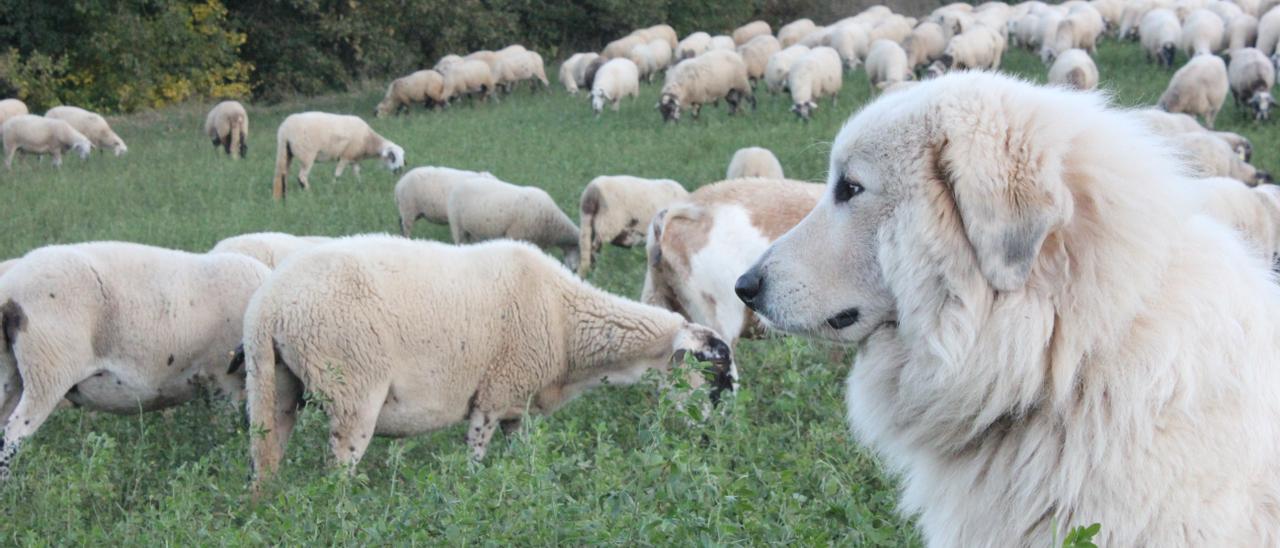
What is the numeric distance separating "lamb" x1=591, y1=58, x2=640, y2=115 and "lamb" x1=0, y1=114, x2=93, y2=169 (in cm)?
987

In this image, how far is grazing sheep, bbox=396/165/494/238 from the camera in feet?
49.1

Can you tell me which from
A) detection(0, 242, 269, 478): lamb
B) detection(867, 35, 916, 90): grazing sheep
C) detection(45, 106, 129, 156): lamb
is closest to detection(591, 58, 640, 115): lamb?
detection(867, 35, 916, 90): grazing sheep

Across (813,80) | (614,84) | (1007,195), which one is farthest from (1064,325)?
(614,84)

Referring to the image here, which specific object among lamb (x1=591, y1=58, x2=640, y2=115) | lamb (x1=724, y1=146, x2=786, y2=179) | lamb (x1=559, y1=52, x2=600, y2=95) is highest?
lamb (x1=724, y1=146, x2=786, y2=179)

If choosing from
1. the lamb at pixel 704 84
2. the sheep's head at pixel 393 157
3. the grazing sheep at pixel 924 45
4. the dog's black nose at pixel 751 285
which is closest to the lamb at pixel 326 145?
the sheep's head at pixel 393 157

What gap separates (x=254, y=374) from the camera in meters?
6.53

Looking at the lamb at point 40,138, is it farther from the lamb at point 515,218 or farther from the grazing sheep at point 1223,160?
the grazing sheep at point 1223,160

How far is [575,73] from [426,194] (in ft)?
56.5

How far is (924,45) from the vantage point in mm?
27344

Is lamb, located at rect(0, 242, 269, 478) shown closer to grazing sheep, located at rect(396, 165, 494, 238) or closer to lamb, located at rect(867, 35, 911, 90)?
grazing sheep, located at rect(396, 165, 494, 238)

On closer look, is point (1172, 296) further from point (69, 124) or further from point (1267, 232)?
point (69, 124)

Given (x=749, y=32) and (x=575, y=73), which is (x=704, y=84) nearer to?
(x=575, y=73)

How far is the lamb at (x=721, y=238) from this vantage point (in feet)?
25.2

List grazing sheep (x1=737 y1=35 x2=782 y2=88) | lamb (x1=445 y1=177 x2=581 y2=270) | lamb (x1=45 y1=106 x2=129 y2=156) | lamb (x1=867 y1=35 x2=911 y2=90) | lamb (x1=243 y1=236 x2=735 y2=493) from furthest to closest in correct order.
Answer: grazing sheep (x1=737 y1=35 x2=782 y2=88), lamb (x1=45 y1=106 x2=129 y2=156), lamb (x1=867 y1=35 x2=911 y2=90), lamb (x1=445 y1=177 x2=581 y2=270), lamb (x1=243 y1=236 x2=735 y2=493)
